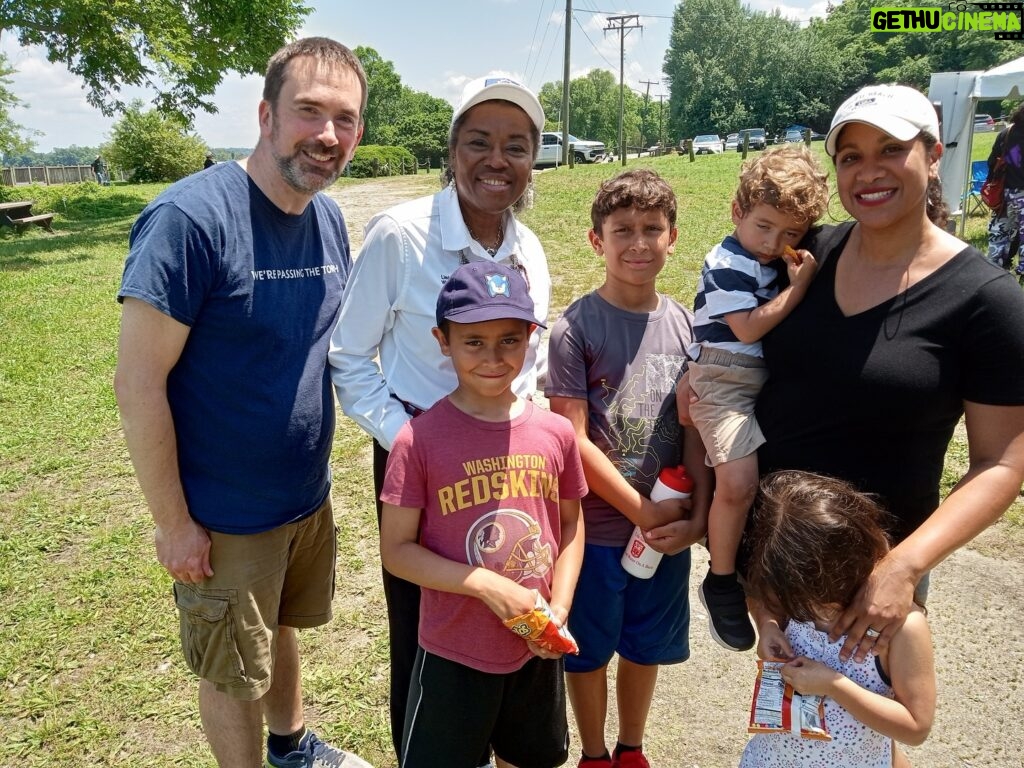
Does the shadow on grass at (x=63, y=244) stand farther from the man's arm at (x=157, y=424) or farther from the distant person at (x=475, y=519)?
the distant person at (x=475, y=519)

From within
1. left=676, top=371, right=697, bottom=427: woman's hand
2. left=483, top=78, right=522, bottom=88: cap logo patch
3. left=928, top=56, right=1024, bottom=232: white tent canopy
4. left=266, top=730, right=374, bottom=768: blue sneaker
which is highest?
left=928, top=56, right=1024, bottom=232: white tent canopy

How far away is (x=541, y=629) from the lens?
187cm

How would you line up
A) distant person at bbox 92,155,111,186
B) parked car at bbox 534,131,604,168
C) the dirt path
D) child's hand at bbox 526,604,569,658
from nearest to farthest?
child's hand at bbox 526,604,569,658, the dirt path, parked car at bbox 534,131,604,168, distant person at bbox 92,155,111,186

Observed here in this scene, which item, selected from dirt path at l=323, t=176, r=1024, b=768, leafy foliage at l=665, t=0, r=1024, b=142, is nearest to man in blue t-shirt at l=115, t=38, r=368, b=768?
dirt path at l=323, t=176, r=1024, b=768

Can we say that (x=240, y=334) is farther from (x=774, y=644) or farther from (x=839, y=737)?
(x=839, y=737)

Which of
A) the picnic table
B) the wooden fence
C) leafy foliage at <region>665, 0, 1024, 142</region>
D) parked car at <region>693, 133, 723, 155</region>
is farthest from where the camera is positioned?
leafy foliage at <region>665, 0, 1024, 142</region>

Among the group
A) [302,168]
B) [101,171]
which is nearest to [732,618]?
[302,168]

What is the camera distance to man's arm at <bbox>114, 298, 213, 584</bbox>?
6.37 ft

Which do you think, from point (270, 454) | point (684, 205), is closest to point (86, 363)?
point (270, 454)

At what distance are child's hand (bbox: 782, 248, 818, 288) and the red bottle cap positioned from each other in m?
0.72

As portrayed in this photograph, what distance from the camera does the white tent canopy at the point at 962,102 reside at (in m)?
10.2

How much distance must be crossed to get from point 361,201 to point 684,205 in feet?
33.5

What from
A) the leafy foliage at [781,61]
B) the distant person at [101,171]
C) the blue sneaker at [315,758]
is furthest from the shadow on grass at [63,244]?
the leafy foliage at [781,61]

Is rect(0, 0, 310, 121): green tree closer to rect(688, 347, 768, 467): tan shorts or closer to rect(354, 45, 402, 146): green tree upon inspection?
rect(688, 347, 768, 467): tan shorts
